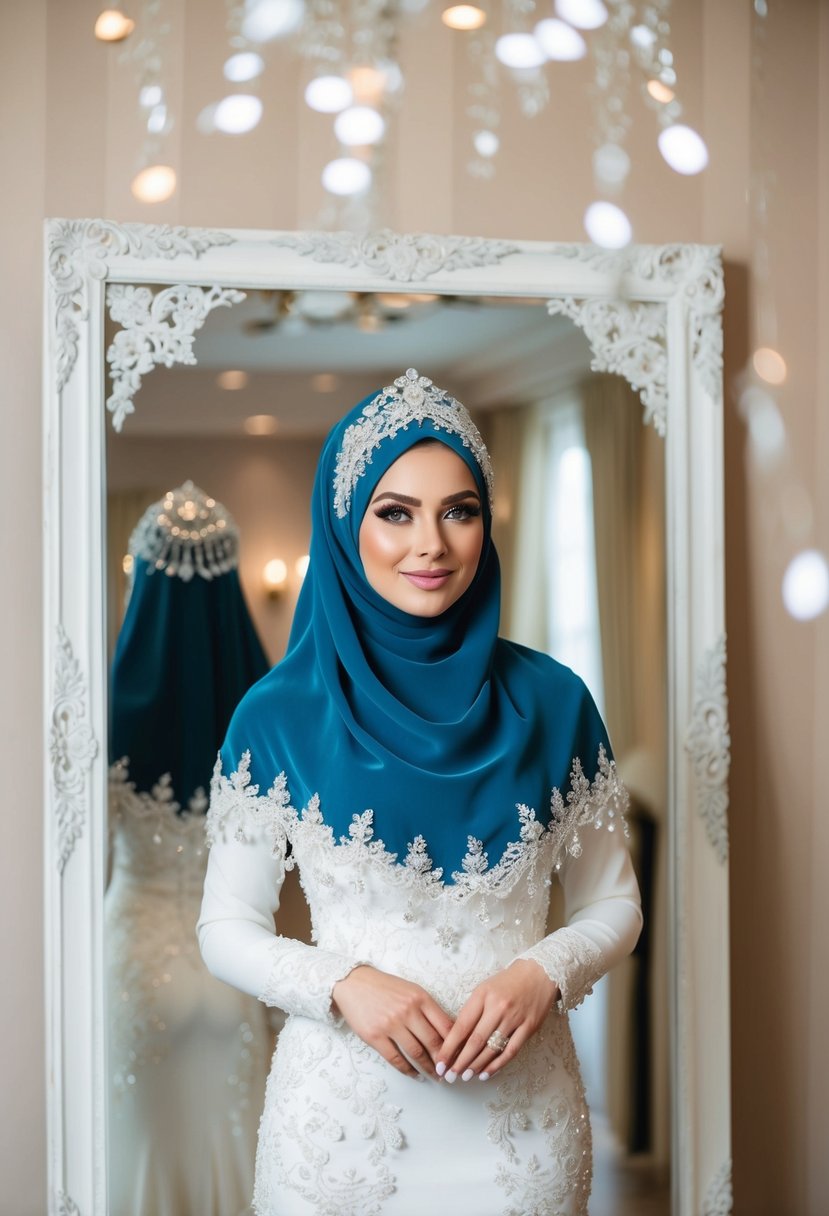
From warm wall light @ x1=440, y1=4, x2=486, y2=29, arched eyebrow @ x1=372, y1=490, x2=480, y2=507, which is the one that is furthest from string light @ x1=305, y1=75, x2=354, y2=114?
arched eyebrow @ x1=372, y1=490, x2=480, y2=507

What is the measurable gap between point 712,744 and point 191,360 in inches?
43.9

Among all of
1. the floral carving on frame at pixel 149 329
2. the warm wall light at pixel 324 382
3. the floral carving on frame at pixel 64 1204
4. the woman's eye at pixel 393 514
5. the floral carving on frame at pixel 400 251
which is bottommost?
the floral carving on frame at pixel 64 1204

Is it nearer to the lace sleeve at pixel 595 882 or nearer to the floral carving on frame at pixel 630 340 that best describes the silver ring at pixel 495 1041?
the lace sleeve at pixel 595 882

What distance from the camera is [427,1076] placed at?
1438 mm

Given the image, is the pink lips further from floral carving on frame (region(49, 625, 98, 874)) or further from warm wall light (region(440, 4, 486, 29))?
warm wall light (region(440, 4, 486, 29))

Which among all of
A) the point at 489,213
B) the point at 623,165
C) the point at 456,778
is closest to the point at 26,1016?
the point at 456,778

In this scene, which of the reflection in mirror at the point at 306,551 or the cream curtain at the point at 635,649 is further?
the cream curtain at the point at 635,649

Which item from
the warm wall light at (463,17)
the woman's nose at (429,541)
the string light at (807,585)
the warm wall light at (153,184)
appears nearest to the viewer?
the woman's nose at (429,541)

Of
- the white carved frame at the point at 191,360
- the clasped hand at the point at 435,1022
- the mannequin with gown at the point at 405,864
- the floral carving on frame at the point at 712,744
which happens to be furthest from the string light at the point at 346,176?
the clasped hand at the point at 435,1022

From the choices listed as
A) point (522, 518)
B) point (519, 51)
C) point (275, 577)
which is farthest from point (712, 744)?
point (519, 51)

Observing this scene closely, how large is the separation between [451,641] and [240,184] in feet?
3.29

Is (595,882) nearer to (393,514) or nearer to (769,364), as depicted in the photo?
(393,514)

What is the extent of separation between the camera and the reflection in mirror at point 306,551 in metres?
1.97

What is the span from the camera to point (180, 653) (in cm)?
199
